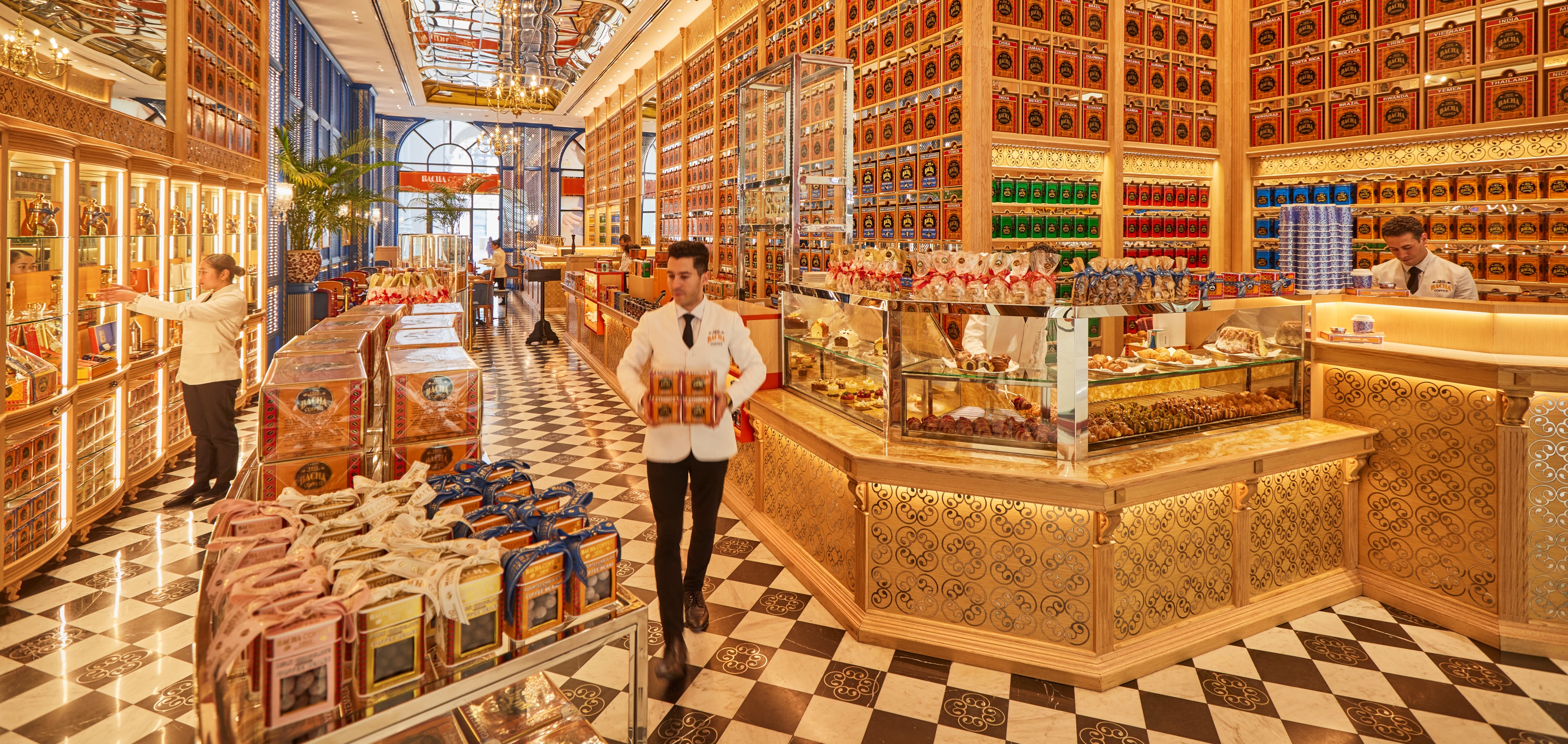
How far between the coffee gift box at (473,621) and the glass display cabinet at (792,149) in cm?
292

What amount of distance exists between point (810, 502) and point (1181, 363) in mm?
1727

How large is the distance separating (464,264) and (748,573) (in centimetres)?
723

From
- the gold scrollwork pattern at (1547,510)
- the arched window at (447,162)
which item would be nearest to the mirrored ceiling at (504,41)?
the arched window at (447,162)

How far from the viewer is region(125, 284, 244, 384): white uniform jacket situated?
4516 millimetres

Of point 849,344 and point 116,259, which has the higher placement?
point 116,259

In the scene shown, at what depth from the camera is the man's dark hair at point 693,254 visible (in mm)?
2877

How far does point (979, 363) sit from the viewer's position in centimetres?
320

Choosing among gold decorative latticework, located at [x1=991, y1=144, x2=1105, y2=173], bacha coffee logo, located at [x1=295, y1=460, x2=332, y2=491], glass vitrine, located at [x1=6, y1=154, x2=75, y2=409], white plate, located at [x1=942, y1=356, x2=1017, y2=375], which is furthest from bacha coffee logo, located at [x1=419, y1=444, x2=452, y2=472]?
gold decorative latticework, located at [x1=991, y1=144, x2=1105, y2=173]

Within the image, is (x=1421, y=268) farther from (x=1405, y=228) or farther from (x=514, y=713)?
(x=514, y=713)

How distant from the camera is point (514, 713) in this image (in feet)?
6.93

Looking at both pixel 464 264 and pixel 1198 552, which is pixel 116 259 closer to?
pixel 464 264

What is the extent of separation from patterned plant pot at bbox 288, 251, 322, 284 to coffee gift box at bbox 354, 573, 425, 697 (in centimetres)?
861

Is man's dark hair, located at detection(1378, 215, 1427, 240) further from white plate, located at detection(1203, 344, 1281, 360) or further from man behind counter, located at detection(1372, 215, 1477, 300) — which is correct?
white plate, located at detection(1203, 344, 1281, 360)

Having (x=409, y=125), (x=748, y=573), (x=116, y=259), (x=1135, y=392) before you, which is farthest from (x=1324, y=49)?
(x=409, y=125)
